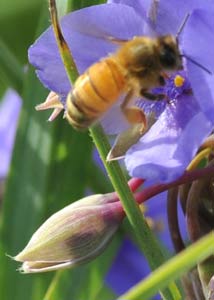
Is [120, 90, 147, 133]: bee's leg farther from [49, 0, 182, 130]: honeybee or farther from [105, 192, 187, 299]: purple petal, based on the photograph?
[105, 192, 187, 299]: purple petal

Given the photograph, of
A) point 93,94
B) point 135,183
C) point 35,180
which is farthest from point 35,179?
point 93,94

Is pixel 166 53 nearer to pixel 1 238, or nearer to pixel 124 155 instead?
pixel 124 155

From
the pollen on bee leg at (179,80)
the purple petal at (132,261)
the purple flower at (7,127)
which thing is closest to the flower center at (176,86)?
the pollen on bee leg at (179,80)

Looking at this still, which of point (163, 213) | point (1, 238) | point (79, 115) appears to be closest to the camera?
point (79, 115)

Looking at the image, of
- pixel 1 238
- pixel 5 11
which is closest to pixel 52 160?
pixel 1 238

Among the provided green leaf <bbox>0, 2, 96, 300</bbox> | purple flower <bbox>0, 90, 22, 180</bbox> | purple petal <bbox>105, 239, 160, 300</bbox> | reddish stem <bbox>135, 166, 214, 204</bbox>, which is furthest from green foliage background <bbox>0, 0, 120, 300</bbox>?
purple flower <bbox>0, 90, 22, 180</bbox>

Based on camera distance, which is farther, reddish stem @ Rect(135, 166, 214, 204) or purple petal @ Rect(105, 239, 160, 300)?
purple petal @ Rect(105, 239, 160, 300)
